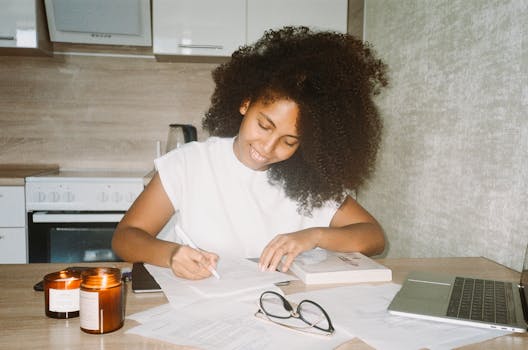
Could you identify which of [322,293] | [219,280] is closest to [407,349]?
[322,293]

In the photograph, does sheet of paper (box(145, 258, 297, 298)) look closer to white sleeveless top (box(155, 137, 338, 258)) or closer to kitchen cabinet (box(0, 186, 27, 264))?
white sleeveless top (box(155, 137, 338, 258))

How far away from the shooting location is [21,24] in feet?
7.63

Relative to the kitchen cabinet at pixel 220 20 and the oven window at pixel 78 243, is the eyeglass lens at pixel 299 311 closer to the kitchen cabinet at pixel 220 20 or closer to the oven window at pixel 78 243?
the oven window at pixel 78 243

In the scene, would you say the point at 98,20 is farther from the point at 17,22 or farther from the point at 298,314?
the point at 298,314

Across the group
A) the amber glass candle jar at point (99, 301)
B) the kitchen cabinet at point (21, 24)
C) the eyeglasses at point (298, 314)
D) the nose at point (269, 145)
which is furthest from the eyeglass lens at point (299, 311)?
the kitchen cabinet at point (21, 24)

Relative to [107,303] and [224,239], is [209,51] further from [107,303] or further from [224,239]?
[107,303]

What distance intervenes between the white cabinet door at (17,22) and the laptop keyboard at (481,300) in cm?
229

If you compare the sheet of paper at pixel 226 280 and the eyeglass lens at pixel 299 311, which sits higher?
the sheet of paper at pixel 226 280

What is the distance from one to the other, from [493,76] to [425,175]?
50cm

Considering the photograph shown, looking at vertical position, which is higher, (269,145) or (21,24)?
(21,24)

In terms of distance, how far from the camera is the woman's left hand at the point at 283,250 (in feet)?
3.39

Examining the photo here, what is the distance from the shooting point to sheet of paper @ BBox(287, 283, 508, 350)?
2.29 feet

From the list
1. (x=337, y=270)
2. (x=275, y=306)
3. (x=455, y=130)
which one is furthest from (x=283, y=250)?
(x=455, y=130)

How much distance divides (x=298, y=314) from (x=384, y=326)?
14 centimetres
